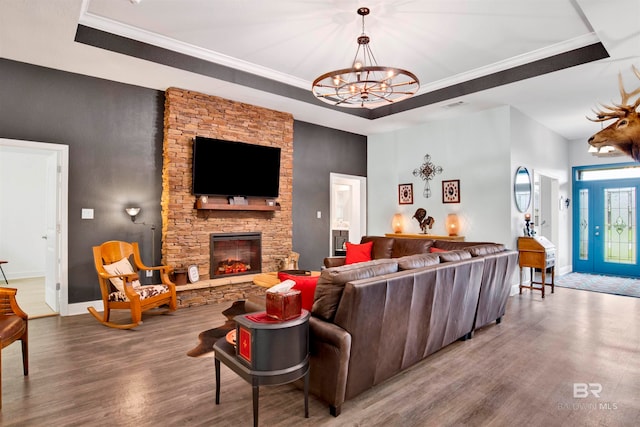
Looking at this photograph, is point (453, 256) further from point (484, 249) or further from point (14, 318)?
point (14, 318)

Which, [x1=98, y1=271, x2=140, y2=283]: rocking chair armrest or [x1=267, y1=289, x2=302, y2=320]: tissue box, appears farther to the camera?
[x1=98, y1=271, x2=140, y2=283]: rocking chair armrest

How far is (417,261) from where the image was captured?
9.40 feet

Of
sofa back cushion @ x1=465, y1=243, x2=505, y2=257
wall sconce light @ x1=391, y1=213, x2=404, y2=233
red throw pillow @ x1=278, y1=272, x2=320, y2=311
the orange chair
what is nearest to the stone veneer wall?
the orange chair

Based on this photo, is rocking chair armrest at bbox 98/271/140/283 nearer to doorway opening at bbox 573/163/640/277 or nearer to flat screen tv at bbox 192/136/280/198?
flat screen tv at bbox 192/136/280/198

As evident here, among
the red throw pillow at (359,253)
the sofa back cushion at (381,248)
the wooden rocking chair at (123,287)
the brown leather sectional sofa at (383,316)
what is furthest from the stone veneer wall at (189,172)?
the brown leather sectional sofa at (383,316)

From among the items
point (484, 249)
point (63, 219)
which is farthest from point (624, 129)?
point (63, 219)

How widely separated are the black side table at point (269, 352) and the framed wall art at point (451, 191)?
16.2ft

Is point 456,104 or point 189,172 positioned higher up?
point 456,104

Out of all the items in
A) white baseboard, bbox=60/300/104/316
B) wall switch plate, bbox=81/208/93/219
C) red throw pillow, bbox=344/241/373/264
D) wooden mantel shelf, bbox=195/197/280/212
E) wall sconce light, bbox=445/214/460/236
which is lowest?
white baseboard, bbox=60/300/104/316

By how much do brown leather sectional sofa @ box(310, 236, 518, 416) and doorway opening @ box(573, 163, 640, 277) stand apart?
6.02 metres

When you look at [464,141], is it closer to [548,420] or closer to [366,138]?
[366,138]

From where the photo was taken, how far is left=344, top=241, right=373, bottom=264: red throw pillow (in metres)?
5.38

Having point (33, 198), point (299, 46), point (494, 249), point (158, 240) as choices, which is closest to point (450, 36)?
point (299, 46)

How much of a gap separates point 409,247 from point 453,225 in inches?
62.3
